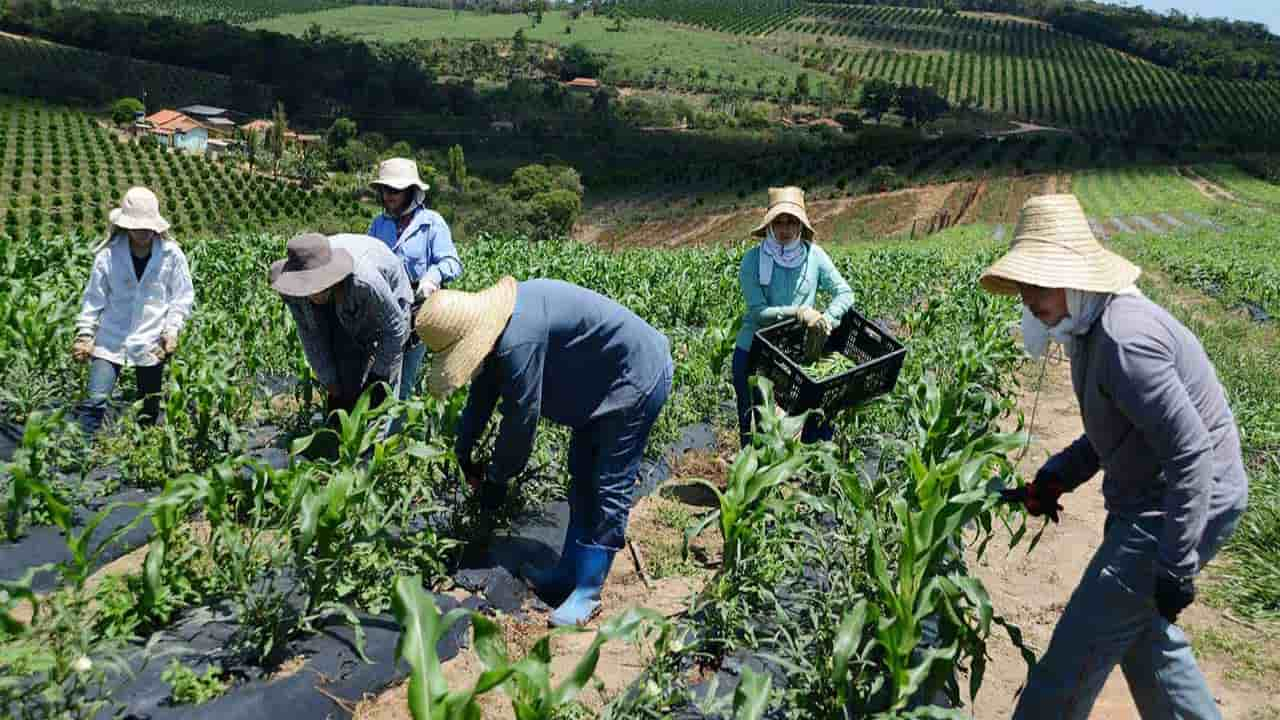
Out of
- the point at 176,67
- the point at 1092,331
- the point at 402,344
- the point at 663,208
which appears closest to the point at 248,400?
the point at 402,344

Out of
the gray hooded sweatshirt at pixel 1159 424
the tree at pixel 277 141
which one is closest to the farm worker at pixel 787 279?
the gray hooded sweatshirt at pixel 1159 424

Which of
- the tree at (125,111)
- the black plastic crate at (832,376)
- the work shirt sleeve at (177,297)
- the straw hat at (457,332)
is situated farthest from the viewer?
the tree at (125,111)

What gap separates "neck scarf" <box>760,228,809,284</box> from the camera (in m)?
4.57

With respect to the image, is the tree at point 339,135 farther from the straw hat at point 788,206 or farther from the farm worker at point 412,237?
the straw hat at point 788,206

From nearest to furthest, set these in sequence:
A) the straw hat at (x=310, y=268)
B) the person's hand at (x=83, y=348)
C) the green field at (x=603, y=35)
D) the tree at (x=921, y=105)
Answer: the straw hat at (x=310, y=268) → the person's hand at (x=83, y=348) → the tree at (x=921, y=105) → the green field at (x=603, y=35)

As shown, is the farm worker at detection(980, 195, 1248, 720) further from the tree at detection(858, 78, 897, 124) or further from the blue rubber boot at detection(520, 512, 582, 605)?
the tree at detection(858, 78, 897, 124)

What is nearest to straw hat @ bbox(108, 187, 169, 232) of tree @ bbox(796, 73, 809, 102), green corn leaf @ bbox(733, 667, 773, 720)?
green corn leaf @ bbox(733, 667, 773, 720)

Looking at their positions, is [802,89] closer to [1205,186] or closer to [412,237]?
[1205,186]

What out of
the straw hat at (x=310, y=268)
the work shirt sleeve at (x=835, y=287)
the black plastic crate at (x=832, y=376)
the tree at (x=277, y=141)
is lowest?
the tree at (x=277, y=141)

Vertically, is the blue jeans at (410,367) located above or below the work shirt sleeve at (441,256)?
below

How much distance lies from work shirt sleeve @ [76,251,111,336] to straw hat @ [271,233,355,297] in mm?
1547

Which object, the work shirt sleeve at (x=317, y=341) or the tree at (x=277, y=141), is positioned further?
the tree at (x=277, y=141)

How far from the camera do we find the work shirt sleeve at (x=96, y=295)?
4.60 m

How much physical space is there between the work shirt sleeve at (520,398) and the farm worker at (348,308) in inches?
30.0
